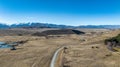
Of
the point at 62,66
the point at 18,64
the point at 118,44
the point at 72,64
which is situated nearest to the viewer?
the point at 62,66

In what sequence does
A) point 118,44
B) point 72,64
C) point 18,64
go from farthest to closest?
point 118,44, point 18,64, point 72,64

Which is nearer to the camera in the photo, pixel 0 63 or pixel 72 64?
pixel 72 64

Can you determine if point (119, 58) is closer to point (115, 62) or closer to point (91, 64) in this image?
point (115, 62)

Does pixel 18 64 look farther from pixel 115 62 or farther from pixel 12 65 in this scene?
pixel 115 62

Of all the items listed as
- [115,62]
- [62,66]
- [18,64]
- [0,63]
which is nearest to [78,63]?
[62,66]

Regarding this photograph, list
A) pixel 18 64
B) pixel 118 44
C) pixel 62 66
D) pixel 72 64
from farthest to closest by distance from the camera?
1. pixel 118 44
2. pixel 18 64
3. pixel 72 64
4. pixel 62 66

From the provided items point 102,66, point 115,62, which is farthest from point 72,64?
point 115,62

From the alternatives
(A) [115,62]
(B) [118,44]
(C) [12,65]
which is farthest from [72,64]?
(B) [118,44]

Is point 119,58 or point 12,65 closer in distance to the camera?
point 12,65
